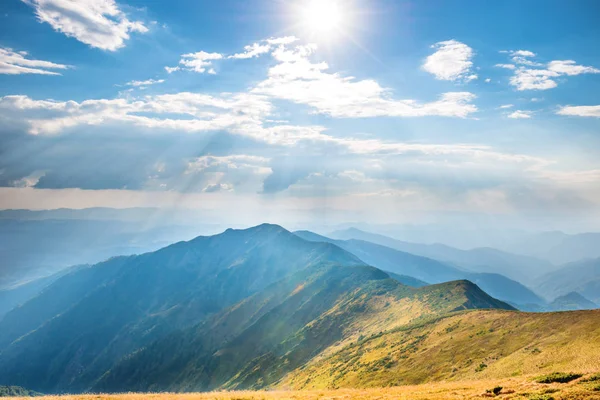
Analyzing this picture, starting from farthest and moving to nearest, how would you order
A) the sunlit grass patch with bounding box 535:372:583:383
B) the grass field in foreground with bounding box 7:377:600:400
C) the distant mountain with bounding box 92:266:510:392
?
the distant mountain with bounding box 92:266:510:392, the sunlit grass patch with bounding box 535:372:583:383, the grass field in foreground with bounding box 7:377:600:400

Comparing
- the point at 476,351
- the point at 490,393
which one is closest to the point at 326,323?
the point at 476,351

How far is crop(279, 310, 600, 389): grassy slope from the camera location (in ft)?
132

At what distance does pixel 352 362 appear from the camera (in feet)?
260

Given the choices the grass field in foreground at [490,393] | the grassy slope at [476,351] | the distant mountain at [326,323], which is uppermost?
the grass field in foreground at [490,393]

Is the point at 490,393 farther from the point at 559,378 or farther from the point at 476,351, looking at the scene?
the point at 476,351

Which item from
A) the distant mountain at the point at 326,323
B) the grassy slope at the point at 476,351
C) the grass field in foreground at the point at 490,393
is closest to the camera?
the grass field in foreground at the point at 490,393

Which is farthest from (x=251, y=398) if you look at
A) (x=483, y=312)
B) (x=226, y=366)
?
(x=226, y=366)

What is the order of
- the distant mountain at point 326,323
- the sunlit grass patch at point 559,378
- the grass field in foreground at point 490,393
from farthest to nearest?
the distant mountain at point 326,323 → the sunlit grass patch at point 559,378 → the grass field in foreground at point 490,393

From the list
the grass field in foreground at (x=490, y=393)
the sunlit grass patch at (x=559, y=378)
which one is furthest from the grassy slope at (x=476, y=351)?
the grass field in foreground at (x=490, y=393)

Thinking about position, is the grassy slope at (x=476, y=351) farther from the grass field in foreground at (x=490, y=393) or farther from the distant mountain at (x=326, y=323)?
the distant mountain at (x=326, y=323)

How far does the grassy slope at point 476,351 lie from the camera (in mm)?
40281

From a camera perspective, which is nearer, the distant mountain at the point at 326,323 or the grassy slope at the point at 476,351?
the grassy slope at the point at 476,351

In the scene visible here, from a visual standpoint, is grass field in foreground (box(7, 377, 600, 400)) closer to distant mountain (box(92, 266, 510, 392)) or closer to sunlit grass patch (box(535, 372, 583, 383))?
sunlit grass patch (box(535, 372, 583, 383))

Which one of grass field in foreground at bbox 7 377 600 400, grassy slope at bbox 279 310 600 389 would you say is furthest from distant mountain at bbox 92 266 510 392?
grass field in foreground at bbox 7 377 600 400
